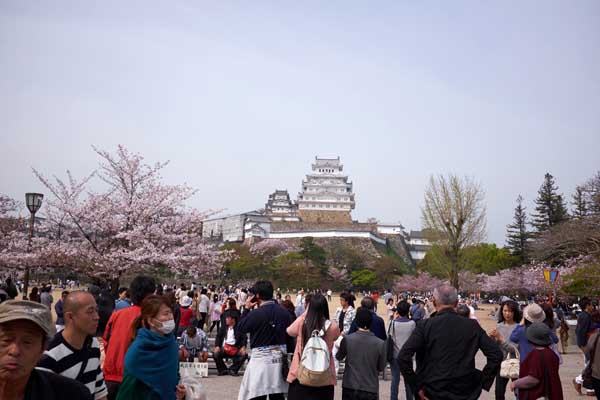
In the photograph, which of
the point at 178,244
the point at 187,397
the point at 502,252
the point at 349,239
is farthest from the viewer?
the point at 349,239

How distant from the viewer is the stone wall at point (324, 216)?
80.3m

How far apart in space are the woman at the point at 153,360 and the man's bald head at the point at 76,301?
1.30 feet

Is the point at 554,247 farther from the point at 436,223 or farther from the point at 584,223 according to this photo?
the point at 436,223

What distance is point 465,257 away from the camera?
103ft

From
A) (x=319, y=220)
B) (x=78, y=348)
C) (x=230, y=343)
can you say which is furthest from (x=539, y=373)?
(x=319, y=220)

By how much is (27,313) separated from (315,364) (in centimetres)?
304

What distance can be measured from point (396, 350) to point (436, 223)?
2495 centimetres

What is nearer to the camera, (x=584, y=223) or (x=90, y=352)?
(x=90, y=352)

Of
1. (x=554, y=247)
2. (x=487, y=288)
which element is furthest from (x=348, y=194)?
(x=554, y=247)

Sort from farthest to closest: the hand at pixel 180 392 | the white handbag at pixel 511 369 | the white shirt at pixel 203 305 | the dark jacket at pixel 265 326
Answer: the white shirt at pixel 203 305 < the white handbag at pixel 511 369 < the dark jacket at pixel 265 326 < the hand at pixel 180 392

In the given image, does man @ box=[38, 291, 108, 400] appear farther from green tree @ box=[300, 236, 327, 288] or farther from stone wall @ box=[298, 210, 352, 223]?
stone wall @ box=[298, 210, 352, 223]

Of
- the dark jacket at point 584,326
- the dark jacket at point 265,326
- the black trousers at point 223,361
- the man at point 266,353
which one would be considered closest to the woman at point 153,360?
the man at point 266,353

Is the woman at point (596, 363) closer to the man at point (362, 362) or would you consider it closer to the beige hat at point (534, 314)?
the beige hat at point (534, 314)

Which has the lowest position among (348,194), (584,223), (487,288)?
(487,288)
